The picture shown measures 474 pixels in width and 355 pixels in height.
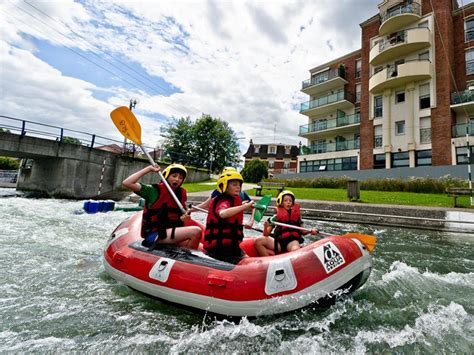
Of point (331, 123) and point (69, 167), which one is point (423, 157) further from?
point (69, 167)

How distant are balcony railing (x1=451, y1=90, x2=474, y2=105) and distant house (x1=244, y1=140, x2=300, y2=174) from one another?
34.3 metres

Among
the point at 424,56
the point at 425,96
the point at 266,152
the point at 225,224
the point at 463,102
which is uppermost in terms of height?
the point at 424,56

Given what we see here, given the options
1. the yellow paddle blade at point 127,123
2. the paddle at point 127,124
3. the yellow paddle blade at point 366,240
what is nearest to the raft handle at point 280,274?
the yellow paddle blade at point 366,240

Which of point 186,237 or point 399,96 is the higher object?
point 399,96

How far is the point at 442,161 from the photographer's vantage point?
59.6 feet

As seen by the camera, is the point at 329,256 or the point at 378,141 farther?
the point at 378,141

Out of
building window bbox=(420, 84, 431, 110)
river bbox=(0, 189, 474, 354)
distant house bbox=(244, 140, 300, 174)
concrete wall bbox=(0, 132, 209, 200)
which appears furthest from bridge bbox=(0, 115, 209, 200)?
distant house bbox=(244, 140, 300, 174)

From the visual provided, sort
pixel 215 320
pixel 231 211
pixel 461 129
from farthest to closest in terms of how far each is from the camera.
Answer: pixel 461 129 < pixel 231 211 < pixel 215 320

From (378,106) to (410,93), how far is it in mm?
2627

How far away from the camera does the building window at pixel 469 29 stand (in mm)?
19609

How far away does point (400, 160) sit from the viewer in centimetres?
2069

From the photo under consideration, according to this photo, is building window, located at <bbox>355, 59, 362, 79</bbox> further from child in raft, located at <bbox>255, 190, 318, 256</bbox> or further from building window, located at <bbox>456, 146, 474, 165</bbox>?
child in raft, located at <bbox>255, 190, 318, 256</bbox>

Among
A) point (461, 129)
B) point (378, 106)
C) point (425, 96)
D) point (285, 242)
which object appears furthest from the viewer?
point (378, 106)

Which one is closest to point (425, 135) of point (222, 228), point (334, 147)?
point (334, 147)
